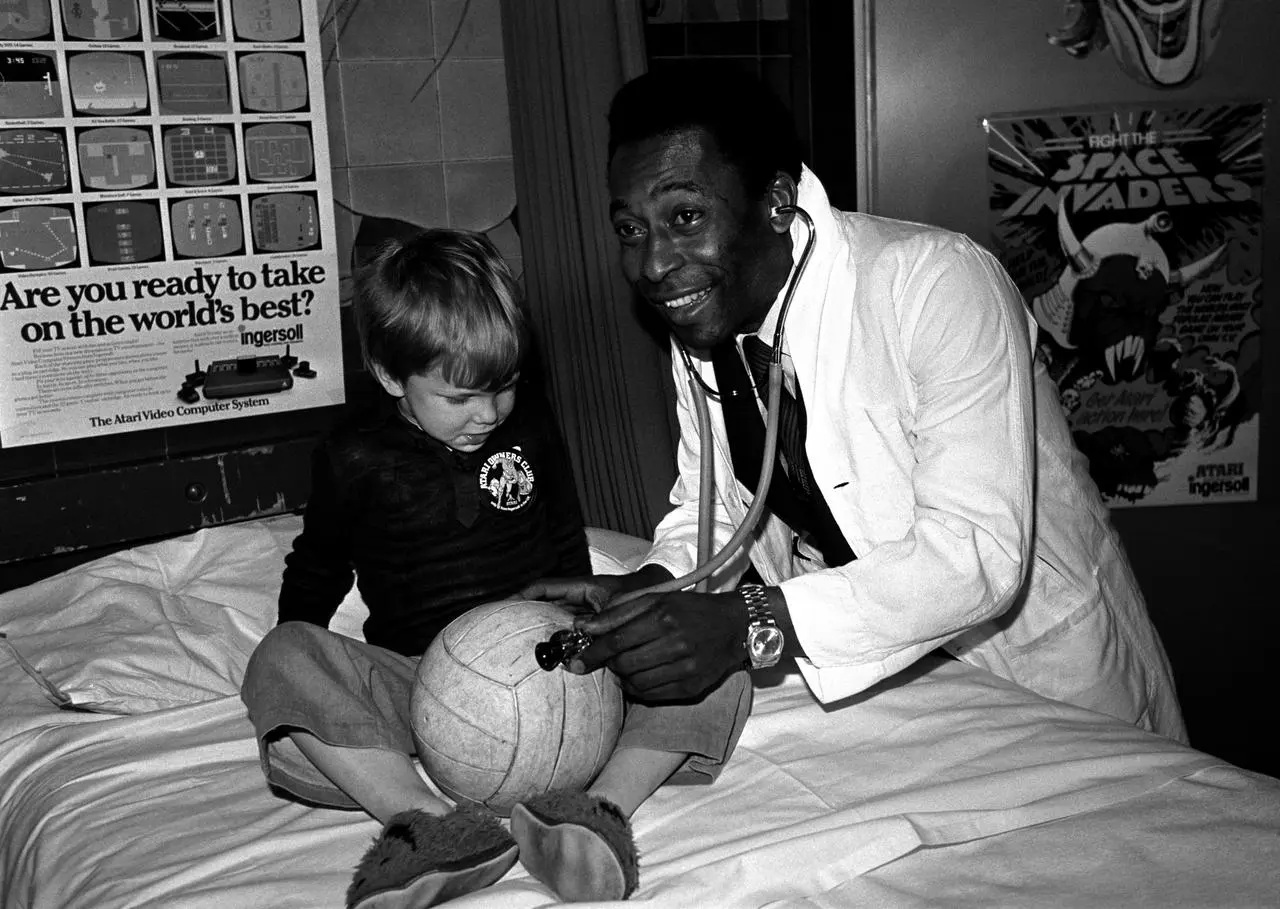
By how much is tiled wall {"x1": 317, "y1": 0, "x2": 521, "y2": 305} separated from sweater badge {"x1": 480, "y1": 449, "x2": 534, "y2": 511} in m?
0.88

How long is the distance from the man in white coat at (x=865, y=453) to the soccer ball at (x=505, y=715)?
0.21 ft

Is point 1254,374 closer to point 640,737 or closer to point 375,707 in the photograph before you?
point 640,737

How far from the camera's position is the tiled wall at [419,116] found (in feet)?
9.02

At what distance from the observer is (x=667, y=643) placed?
1518 mm

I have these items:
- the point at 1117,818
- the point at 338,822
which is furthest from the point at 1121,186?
the point at 338,822

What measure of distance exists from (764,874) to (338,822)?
60 cm

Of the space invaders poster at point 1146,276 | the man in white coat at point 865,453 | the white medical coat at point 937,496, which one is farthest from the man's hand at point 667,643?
the space invaders poster at point 1146,276

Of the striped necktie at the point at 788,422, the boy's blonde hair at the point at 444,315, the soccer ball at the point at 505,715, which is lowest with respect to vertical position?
the soccer ball at the point at 505,715

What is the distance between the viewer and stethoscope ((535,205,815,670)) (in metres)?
1.54

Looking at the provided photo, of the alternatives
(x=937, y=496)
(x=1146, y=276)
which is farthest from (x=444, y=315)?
(x=1146, y=276)

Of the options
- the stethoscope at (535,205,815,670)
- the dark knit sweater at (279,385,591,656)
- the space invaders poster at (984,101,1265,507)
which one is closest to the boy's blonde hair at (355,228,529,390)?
the dark knit sweater at (279,385,591,656)

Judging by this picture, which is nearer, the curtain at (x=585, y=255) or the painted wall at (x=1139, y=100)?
the curtain at (x=585, y=255)

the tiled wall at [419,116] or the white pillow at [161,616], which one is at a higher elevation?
the tiled wall at [419,116]

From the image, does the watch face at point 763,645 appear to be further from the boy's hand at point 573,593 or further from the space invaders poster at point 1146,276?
the space invaders poster at point 1146,276
